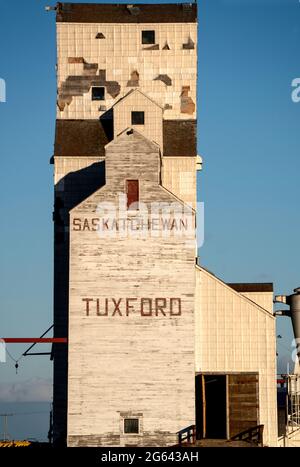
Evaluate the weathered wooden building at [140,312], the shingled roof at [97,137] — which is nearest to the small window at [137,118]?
the weathered wooden building at [140,312]

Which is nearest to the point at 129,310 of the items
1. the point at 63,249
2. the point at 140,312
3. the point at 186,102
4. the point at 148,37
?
the point at 140,312

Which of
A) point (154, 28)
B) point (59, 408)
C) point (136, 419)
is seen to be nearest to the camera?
point (136, 419)

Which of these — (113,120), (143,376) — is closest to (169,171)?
(113,120)

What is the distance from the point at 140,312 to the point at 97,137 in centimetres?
1734

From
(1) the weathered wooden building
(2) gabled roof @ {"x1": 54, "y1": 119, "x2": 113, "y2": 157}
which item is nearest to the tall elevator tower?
(1) the weathered wooden building

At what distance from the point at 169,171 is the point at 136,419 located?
68.4 ft

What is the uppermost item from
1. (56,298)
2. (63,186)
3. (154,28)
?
(154,28)

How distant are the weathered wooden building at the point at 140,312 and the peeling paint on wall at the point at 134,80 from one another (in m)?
3.90

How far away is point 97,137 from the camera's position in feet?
333

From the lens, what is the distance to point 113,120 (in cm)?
10075

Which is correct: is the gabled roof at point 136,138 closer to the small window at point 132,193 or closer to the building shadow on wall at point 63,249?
the small window at point 132,193

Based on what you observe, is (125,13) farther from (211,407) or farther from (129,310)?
(211,407)

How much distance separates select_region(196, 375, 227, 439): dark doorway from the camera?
9181cm

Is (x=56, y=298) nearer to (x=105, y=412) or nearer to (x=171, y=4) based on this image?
(x=105, y=412)
